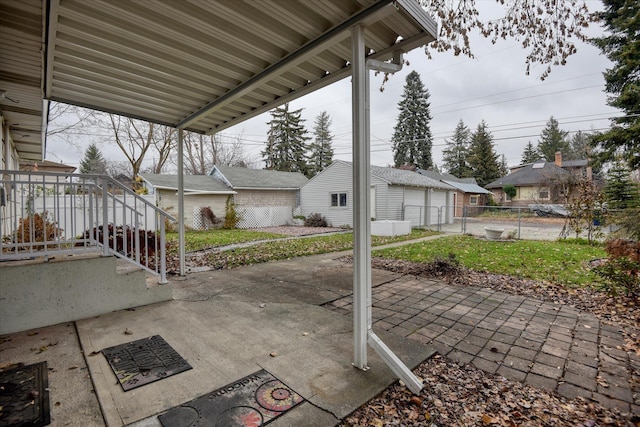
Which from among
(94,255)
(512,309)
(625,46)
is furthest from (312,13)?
(625,46)

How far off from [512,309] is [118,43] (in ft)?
17.9

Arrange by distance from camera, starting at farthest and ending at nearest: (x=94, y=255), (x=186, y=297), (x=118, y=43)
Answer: (x=186, y=297) < (x=94, y=255) < (x=118, y=43)

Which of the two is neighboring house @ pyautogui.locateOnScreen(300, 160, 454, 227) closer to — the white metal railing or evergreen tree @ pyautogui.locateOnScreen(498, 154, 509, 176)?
→ the white metal railing

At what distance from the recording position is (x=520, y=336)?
3158 mm

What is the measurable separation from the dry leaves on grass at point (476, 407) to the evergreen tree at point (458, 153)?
3980 centimetres

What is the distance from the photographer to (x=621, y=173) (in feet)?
31.4

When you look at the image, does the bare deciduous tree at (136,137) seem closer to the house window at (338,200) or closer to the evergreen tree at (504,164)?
the house window at (338,200)

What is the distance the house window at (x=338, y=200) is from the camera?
16.8 metres

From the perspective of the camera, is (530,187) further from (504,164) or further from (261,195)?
(261,195)

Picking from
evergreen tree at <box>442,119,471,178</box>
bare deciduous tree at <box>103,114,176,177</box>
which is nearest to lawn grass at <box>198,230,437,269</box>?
bare deciduous tree at <box>103,114,176,177</box>

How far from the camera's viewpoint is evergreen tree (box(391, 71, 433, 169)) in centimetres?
3503

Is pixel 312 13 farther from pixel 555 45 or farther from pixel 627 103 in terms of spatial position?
pixel 627 103

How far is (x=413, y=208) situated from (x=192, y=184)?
11.9 m

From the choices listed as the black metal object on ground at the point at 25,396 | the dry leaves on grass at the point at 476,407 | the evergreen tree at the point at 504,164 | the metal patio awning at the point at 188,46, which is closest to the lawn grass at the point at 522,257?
the dry leaves on grass at the point at 476,407
